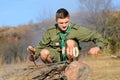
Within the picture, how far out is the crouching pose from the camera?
7.08m

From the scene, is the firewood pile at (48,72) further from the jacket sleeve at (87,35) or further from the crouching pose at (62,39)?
the jacket sleeve at (87,35)

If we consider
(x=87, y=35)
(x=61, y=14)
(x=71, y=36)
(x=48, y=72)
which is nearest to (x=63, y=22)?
(x=61, y=14)

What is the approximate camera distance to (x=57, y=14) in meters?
7.12

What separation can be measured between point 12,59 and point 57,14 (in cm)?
2208

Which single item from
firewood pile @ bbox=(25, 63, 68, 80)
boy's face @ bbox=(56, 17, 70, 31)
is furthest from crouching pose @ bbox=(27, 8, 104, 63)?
firewood pile @ bbox=(25, 63, 68, 80)

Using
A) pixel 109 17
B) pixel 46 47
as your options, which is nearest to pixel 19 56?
pixel 109 17

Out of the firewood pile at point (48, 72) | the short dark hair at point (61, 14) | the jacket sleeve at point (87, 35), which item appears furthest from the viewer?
the jacket sleeve at point (87, 35)

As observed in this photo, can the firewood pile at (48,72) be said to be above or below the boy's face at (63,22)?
below

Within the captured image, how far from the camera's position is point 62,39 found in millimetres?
7262

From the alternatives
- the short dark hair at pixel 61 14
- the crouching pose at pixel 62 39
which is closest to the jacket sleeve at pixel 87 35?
the crouching pose at pixel 62 39

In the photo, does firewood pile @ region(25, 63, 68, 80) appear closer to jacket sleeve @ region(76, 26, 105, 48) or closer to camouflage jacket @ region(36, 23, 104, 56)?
camouflage jacket @ region(36, 23, 104, 56)

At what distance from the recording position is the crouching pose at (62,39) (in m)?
7.08

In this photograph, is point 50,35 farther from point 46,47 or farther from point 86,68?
point 86,68

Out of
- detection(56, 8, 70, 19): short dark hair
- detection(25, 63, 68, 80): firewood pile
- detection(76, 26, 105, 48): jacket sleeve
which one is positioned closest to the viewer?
detection(25, 63, 68, 80): firewood pile
